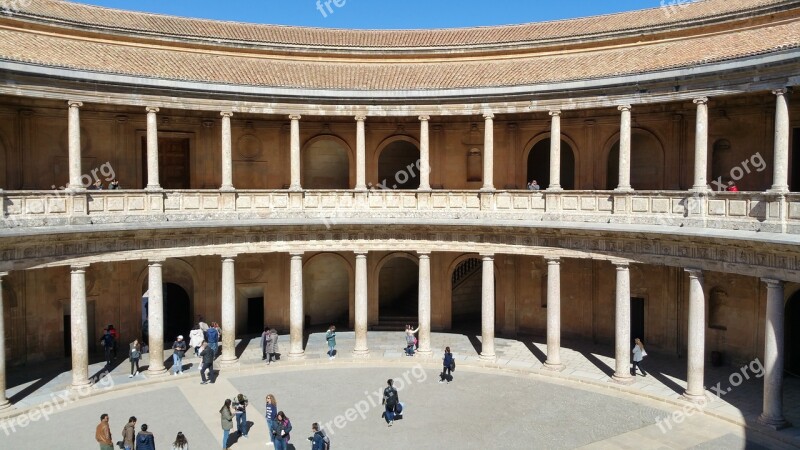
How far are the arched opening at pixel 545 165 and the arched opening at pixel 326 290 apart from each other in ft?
36.9

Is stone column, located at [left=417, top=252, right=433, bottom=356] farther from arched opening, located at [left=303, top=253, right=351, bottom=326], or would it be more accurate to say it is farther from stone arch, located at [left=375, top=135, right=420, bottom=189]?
stone arch, located at [left=375, top=135, right=420, bottom=189]

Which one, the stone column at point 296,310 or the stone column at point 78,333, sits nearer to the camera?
the stone column at point 78,333

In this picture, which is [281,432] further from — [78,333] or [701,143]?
[701,143]

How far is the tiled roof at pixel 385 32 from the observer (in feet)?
88.5

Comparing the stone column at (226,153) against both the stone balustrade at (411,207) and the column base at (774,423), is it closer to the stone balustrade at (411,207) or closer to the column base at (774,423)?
the stone balustrade at (411,207)

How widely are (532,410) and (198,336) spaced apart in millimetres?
13504

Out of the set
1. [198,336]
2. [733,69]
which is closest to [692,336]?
[733,69]

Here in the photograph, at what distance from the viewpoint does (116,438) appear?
1867 cm

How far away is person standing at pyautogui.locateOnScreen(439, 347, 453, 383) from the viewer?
23.6 metres

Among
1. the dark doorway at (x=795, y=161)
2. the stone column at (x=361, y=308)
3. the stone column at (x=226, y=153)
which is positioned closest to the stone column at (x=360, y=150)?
the stone column at (x=361, y=308)

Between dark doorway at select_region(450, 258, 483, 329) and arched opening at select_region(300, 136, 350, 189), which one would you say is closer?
arched opening at select_region(300, 136, 350, 189)
